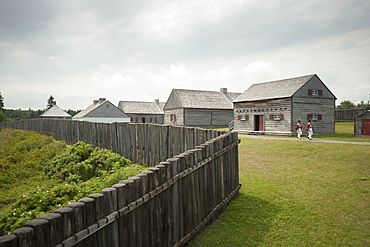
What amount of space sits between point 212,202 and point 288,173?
5.36 m

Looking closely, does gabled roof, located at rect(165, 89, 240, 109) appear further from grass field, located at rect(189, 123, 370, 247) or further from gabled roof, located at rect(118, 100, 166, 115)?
grass field, located at rect(189, 123, 370, 247)

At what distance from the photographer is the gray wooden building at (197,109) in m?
40.4

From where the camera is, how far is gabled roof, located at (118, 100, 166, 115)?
5697 cm

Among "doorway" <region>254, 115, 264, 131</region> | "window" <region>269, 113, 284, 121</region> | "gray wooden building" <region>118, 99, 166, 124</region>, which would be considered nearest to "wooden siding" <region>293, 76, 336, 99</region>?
"window" <region>269, 113, 284, 121</region>

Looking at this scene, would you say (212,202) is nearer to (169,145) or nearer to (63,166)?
(169,145)

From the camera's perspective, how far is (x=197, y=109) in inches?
1609

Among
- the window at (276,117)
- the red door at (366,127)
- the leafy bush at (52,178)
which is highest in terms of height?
the window at (276,117)

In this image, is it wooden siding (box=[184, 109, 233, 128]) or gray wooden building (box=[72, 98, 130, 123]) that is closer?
wooden siding (box=[184, 109, 233, 128])

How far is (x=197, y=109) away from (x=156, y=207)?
37.2m

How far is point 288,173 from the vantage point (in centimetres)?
991

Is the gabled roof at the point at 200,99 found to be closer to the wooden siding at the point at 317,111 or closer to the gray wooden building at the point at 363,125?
the wooden siding at the point at 317,111

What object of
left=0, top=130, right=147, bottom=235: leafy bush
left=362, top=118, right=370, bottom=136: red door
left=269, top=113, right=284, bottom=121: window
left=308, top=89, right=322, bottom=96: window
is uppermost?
left=308, top=89, right=322, bottom=96: window

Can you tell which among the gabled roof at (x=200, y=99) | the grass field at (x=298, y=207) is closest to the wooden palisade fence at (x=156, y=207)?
the grass field at (x=298, y=207)

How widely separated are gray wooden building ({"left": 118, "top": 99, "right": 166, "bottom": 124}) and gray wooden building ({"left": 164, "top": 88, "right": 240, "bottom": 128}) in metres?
13.7
